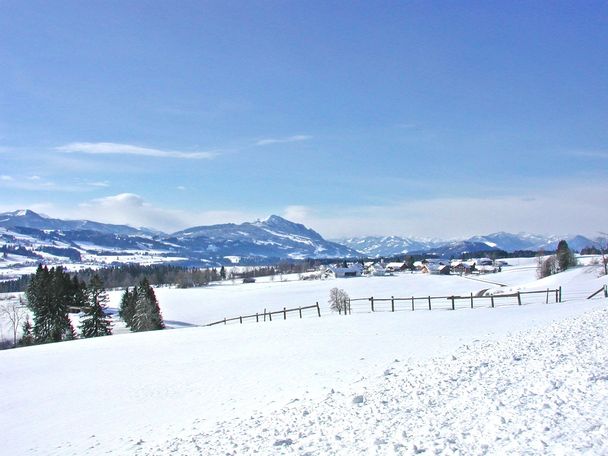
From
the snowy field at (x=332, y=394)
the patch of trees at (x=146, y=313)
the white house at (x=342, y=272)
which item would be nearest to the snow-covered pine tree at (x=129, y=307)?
the patch of trees at (x=146, y=313)

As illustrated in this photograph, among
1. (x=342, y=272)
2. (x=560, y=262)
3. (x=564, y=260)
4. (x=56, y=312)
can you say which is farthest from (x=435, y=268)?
(x=56, y=312)

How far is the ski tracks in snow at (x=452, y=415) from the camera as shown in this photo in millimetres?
7531

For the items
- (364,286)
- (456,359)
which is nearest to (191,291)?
(364,286)

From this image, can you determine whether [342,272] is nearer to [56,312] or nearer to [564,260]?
[564,260]

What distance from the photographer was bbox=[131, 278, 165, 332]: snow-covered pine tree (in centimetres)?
6162

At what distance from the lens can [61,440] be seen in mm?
12023

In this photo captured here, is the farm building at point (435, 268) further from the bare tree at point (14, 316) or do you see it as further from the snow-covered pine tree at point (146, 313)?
the bare tree at point (14, 316)

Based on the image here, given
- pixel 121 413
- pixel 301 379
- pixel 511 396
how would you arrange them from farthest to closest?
pixel 301 379
pixel 121 413
pixel 511 396

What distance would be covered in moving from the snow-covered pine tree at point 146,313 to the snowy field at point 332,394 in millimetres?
35521

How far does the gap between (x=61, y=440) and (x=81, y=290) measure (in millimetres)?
58146

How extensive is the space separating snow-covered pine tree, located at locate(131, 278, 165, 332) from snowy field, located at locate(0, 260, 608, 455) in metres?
35.5

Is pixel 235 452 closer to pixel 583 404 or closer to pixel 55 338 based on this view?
pixel 583 404

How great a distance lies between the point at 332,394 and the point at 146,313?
54.4 metres

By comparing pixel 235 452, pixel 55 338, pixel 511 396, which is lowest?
pixel 55 338
